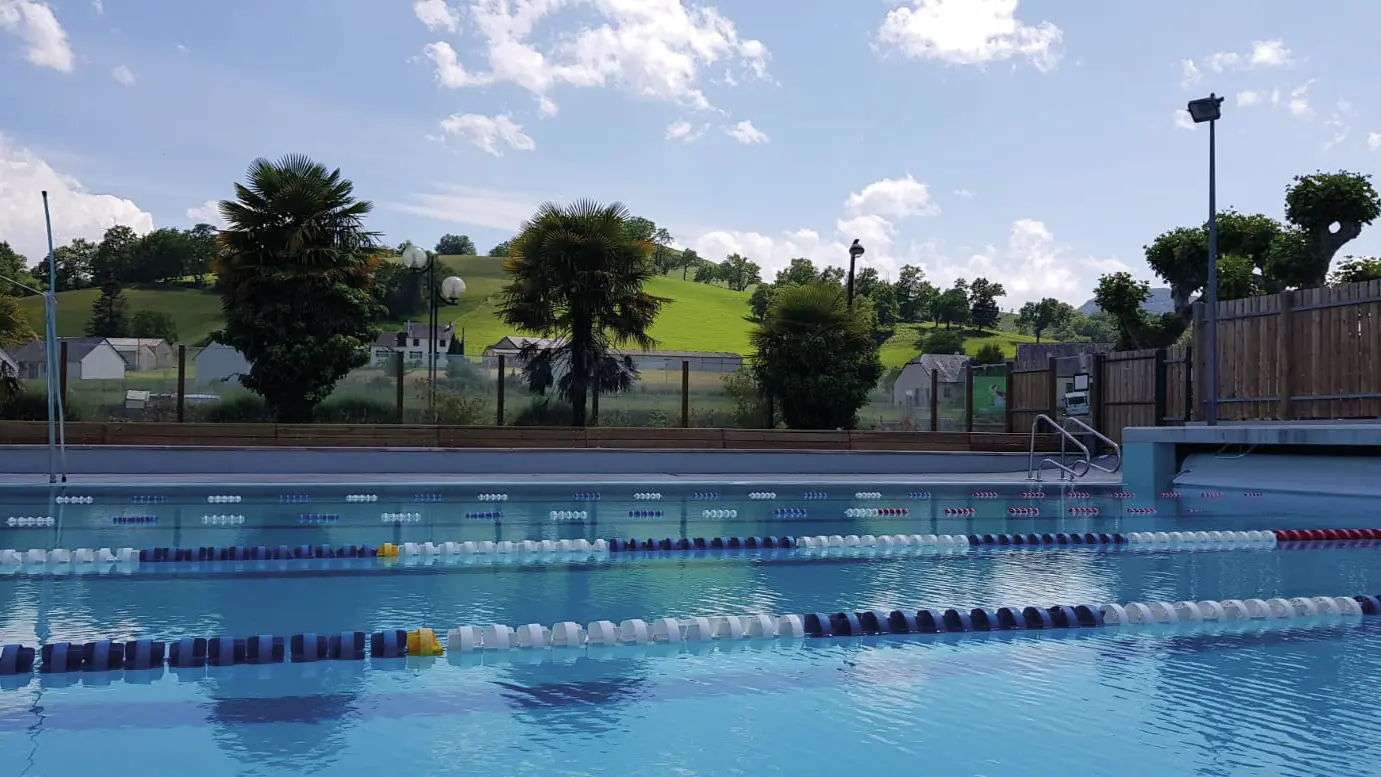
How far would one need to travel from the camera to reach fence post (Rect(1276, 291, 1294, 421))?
15281 mm

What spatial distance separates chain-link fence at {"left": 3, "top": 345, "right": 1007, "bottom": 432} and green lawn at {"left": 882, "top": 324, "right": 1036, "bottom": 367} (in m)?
70.5

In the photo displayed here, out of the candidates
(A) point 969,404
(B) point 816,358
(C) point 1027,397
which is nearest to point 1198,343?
(C) point 1027,397

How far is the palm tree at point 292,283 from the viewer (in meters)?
18.5

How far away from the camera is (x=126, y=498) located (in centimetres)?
1327

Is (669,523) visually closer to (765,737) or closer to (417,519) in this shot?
(417,519)

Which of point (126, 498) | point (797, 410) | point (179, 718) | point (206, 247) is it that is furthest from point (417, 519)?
point (206, 247)

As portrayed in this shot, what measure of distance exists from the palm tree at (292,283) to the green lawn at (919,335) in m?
76.3

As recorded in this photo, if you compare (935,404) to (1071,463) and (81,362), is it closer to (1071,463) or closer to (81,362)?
(1071,463)

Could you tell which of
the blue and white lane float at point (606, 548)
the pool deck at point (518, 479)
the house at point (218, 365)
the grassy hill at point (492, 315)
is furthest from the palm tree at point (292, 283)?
the grassy hill at point (492, 315)

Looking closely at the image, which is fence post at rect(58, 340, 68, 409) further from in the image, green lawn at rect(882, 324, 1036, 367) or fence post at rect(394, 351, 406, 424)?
green lawn at rect(882, 324, 1036, 367)

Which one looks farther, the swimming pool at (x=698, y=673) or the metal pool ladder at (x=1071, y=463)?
the metal pool ladder at (x=1071, y=463)

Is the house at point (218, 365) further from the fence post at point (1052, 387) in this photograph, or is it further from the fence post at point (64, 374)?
the fence post at point (1052, 387)

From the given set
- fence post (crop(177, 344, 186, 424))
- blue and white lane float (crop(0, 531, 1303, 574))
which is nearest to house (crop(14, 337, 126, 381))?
fence post (crop(177, 344, 186, 424))

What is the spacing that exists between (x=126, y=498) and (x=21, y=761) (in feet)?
34.9
